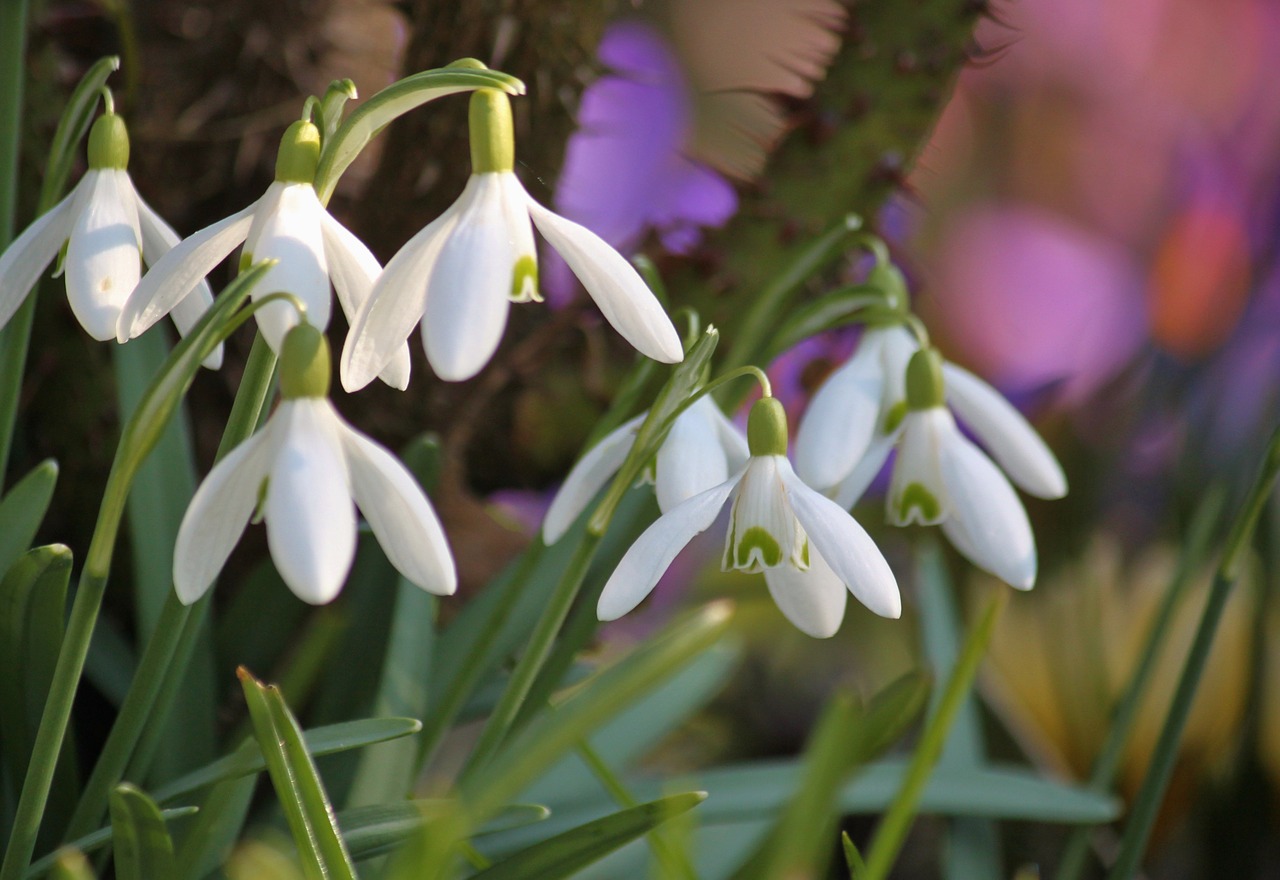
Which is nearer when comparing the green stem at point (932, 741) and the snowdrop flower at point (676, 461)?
the green stem at point (932, 741)

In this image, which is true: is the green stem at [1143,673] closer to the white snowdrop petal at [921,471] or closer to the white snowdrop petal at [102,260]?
the white snowdrop petal at [921,471]

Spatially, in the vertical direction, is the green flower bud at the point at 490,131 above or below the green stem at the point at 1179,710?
above

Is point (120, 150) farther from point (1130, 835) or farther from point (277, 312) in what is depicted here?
point (1130, 835)

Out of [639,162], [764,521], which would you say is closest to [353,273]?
[764,521]

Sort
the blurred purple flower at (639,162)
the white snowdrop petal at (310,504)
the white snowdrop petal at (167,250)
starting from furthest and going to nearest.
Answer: the blurred purple flower at (639,162) → the white snowdrop petal at (167,250) → the white snowdrop petal at (310,504)

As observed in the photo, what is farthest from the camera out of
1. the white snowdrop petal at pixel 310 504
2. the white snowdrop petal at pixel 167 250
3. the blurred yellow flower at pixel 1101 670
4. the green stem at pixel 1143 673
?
the blurred yellow flower at pixel 1101 670

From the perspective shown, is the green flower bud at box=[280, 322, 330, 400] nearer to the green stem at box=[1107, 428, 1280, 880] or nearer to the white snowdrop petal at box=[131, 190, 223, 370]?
the white snowdrop petal at box=[131, 190, 223, 370]

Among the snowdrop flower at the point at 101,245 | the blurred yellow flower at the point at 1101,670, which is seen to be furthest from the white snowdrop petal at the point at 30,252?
the blurred yellow flower at the point at 1101,670
